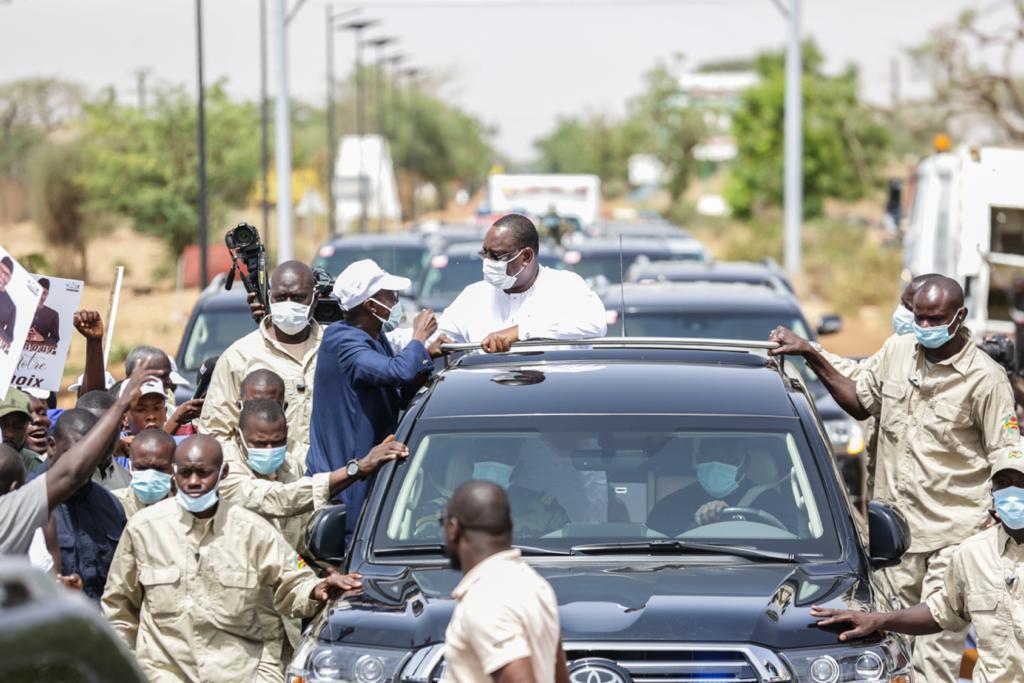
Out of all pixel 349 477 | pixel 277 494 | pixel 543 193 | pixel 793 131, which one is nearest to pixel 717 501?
pixel 349 477

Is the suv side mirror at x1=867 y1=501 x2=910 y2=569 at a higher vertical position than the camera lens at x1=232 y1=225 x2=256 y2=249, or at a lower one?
lower

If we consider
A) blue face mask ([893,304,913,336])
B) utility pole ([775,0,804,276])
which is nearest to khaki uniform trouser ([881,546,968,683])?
blue face mask ([893,304,913,336])

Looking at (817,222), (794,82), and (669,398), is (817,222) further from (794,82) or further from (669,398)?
(669,398)

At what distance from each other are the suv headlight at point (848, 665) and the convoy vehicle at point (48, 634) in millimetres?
2629

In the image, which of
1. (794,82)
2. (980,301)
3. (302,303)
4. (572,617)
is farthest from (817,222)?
(572,617)

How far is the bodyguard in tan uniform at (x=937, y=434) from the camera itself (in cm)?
730

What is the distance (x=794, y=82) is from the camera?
36.1 m

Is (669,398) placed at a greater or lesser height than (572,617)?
greater

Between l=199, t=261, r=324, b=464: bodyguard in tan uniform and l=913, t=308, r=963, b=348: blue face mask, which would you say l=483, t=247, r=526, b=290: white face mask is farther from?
l=913, t=308, r=963, b=348: blue face mask

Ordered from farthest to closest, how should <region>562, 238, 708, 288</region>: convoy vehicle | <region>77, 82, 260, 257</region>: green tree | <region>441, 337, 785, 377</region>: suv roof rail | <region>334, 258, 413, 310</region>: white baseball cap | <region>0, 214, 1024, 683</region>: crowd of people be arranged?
<region>77, 82, 260, 257</region>: green tree → <region>562, 238, 708, 288</region>: convoy vehicle → <region>334, 258, 413, 310</region>: white baseball cap → <region>441, 337, 785, 377</region>: suv roof rail → <region>0, 214, 1024, 683</region>: crowd of people

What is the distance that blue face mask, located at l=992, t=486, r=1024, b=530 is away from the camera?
587cm

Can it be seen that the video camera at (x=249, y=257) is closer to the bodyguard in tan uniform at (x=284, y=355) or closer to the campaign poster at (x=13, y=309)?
the bodyguard in tan uniform at (x=284, y=355)

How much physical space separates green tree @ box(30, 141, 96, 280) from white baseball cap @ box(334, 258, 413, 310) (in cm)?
3813

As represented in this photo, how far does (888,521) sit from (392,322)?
95.8 inches
